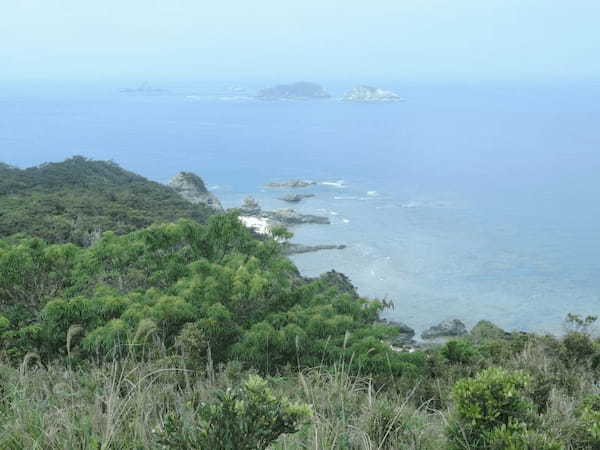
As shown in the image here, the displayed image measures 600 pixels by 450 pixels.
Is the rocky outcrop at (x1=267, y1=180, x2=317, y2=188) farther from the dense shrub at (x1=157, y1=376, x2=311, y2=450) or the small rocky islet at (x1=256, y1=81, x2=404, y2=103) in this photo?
the small rocky islet at (x1=256, y1=81, x2=404, y2=103)

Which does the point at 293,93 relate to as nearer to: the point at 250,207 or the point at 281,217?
the point at 250,207

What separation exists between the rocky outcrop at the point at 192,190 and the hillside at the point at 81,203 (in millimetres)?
2197

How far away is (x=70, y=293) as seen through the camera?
31.0 ft

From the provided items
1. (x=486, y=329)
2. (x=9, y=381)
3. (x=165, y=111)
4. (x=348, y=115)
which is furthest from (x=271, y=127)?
(x=9, y=381)

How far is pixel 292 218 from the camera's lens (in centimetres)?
4528

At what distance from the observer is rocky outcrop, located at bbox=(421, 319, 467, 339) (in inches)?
1054

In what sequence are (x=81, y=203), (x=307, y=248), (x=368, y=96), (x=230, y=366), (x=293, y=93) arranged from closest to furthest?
(x=230, y=366), (x=81, y=203), (x=307, y=248), (x=368, y=96), (x=293, y=93)

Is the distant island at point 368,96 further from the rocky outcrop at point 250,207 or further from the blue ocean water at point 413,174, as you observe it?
the rocky outcrop at point 250,207

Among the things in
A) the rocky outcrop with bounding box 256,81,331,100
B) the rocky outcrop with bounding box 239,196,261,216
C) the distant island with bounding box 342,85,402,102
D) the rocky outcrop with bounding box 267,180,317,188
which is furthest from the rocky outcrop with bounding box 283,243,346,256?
the rocky outcrop with bounding box 256,81,331,100

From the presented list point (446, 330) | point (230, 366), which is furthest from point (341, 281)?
point (230, 366)

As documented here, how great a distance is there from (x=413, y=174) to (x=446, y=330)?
37.7 metres

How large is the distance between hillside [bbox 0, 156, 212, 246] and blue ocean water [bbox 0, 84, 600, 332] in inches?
405

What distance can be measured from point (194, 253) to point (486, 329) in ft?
48.1

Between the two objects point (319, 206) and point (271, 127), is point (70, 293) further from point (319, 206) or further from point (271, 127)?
point (271, 127)
